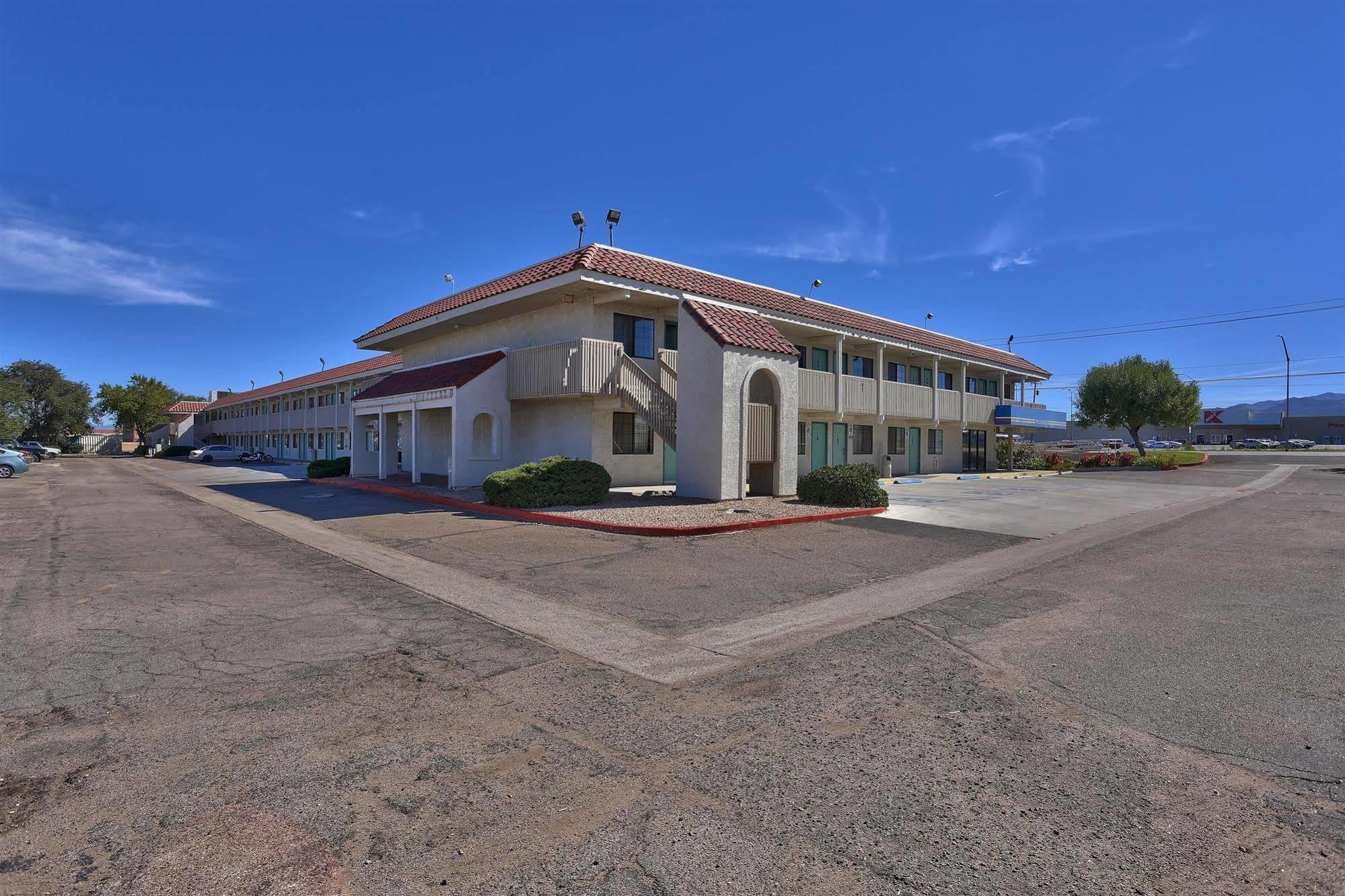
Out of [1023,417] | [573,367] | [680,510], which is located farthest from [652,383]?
[1023,417]

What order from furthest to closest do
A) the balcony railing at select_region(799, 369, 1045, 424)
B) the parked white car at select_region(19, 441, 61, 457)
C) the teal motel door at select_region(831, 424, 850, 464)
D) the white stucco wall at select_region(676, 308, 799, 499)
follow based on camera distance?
the parked white car at select_region(19, 441, 61, 457) < the teal motel door at select_region(831, 424, 850, 464) < the balcony railing at select_region(799, 369, 1045, 424) < the white stucco wall at select_region(676, 308, 799, 499)

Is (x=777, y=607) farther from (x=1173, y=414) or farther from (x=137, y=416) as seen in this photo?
(x=137, y=416)

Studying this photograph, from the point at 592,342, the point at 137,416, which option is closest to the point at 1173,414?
the point at 592,342

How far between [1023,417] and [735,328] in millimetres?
25267

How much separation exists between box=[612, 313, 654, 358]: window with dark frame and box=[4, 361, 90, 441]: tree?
85.3m

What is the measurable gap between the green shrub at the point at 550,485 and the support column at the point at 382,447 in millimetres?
9099

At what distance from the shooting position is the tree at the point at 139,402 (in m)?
70.8

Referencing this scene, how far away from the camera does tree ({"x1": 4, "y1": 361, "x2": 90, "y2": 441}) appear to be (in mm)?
74812

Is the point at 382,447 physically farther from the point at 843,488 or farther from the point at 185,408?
the point at 185,408

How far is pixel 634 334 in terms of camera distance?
20453mm

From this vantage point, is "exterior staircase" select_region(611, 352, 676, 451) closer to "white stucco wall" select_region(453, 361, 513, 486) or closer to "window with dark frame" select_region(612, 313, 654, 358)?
"window with dark frame" select_region(612, 313, 654, 358)

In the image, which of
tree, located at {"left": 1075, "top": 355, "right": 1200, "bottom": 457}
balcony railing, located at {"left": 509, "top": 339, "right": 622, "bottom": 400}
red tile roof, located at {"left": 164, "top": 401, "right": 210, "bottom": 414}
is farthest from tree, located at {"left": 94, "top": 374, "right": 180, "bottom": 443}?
tree, located at {"left": 1075, "top": 355, "right": 1200, "bottom": 457}

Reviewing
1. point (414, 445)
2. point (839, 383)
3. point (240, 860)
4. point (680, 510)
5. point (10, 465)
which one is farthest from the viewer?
point (10, 465)

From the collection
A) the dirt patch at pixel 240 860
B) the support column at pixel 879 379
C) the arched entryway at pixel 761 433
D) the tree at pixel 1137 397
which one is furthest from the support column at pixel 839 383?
the tree at pixel 1137 397
